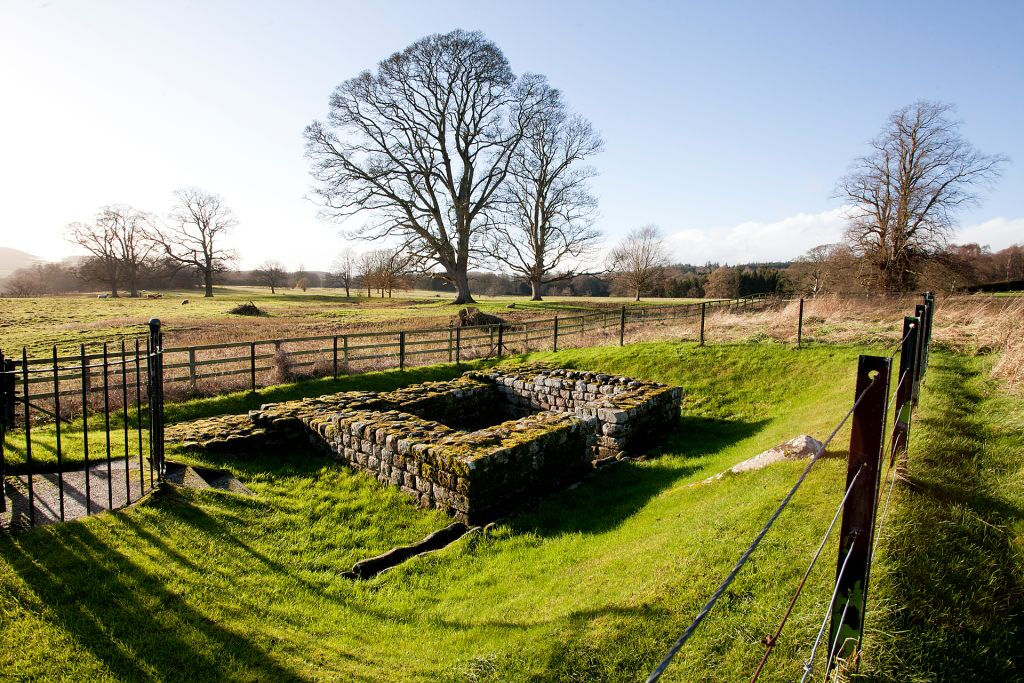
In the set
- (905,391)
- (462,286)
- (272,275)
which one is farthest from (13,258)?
(905,391)

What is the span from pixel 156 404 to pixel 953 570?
7.94 metres

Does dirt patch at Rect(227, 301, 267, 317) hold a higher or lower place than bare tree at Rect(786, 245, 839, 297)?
lower

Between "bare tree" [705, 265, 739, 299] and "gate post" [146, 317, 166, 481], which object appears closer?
"gate post" [146, 317, 166, 481]

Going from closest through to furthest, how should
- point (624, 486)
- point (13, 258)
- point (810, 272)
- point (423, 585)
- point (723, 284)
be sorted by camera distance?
point (423, 585)
point (624, 486)
point (810, 272)
point (723, 284)
point (13, 258)

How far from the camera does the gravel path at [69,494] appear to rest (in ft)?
17.4

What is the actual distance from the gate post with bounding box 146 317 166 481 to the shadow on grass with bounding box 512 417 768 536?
4497mm

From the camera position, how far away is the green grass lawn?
11.1ft

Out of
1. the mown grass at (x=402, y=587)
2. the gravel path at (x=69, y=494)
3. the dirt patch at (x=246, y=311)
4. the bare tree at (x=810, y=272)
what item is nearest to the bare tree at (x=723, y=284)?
the bare tree at (x=810, y=272)

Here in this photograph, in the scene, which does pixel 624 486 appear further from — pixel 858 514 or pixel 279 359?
pixel 279 359

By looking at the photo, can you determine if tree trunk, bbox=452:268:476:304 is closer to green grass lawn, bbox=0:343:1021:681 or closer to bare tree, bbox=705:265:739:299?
green grass lawn, bbox=0:343:1021:681

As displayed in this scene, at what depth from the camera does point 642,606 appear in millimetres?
3811

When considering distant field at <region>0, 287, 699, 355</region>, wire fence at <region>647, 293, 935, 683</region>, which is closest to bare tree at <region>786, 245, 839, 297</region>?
distant field at <region>0, 287, 699, 355</region>

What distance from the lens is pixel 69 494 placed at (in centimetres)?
602

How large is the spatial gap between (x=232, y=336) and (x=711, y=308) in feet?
82.4
